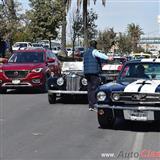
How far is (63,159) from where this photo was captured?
7.84 metres

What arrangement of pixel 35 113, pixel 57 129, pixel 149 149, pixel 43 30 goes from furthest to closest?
pixel 43 30, pixel 35 113, pixel 57 129, pixel 149 149

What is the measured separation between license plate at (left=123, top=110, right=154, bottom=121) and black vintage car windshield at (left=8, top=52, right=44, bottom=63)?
377 inches

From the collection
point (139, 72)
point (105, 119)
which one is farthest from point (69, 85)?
point (105, 119)

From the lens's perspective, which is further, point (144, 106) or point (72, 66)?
point (72, 66)

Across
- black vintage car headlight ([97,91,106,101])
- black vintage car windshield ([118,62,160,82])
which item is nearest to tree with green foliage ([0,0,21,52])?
black vintage car windshield ([118,62,160,82])

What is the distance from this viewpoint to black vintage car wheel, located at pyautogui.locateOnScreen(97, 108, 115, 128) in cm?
1033

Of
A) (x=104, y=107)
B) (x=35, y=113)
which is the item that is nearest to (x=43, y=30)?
(x=35, y=113)

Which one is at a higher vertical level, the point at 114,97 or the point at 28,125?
the point at 114,97

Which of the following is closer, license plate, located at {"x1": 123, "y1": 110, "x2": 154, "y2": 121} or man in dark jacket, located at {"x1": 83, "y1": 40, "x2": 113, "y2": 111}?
license plate, located at {"x1": 123, "y1": 110, "x2": 154, "y2": 121}

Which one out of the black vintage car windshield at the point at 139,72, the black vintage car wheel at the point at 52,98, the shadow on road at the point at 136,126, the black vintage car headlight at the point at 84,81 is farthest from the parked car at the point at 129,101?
the black vintage car wheel at the point at 52,98

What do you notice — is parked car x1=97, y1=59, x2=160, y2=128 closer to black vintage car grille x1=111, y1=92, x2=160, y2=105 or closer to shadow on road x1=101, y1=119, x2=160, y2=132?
black vintage car grille x1=111, y1=92, x2=160, y2=105

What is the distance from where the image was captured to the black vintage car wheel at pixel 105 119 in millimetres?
10333

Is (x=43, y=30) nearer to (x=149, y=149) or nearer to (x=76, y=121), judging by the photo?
(x=76, y=121)

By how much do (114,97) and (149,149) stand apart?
1.82 meters
